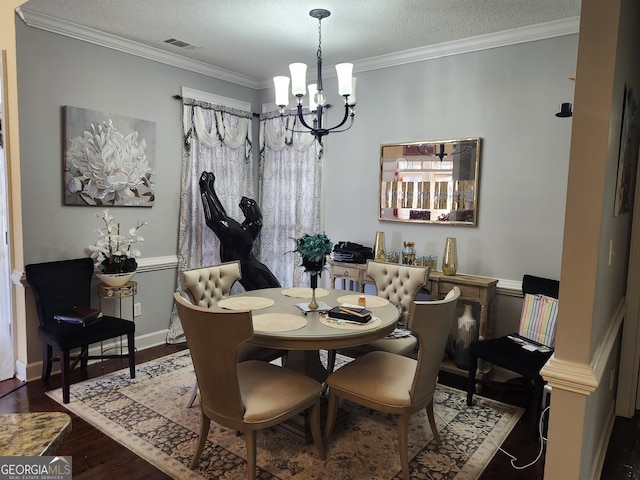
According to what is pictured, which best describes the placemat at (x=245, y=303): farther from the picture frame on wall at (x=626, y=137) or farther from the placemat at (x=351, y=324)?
the picture frame on wall at (x=626, y=137)

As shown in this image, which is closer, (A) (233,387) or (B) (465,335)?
(A) (233,387)

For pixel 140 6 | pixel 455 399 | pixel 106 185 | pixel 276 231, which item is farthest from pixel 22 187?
pixel 455 399

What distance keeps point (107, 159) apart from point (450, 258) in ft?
9.94

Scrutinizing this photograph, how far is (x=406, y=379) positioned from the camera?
7.86ft

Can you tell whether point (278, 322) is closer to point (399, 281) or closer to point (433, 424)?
point (433, 424)

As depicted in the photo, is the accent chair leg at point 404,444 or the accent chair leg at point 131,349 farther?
the accent chair leg at point 131,349

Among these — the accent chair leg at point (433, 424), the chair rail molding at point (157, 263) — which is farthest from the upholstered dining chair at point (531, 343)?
the chair rail molding at point (157, 263)

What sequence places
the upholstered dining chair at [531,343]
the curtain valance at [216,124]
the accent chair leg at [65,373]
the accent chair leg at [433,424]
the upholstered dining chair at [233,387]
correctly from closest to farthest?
the upholstered dining chair at [233,387]
the accent chair leg at [433,424]
the upholstered dining chair at [531,343]
the accent chair leg at [65,373]
the curtain valance at [216,124]

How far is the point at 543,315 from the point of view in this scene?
2996mm

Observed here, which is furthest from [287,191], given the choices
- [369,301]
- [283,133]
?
[369,301]

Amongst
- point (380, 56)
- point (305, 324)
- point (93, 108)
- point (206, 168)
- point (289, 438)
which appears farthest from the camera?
point (206, 168)

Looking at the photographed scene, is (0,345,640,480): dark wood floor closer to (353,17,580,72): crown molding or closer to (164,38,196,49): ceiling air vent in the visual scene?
(353,17,580,72): crown molding

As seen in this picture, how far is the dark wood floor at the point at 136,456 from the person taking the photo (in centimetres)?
226

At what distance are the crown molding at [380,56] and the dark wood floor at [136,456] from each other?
2737 millimetres
